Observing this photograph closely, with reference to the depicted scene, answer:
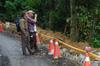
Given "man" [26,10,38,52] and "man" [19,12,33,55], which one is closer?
"man" [19,12,33,55]

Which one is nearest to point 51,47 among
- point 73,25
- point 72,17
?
point 73,25

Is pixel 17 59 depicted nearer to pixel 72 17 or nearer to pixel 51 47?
pixel 51 47

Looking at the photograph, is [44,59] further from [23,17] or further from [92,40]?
[92,40]

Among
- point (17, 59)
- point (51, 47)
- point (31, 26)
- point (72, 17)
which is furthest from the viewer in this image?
point (72, 17)

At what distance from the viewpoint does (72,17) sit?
1831cm

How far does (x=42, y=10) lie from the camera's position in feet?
88.1

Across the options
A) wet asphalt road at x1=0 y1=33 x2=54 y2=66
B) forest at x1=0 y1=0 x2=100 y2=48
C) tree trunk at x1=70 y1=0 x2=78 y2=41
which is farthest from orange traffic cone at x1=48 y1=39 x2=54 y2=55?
tree trunk at x1=70 y1=0 x2=78 y2=41


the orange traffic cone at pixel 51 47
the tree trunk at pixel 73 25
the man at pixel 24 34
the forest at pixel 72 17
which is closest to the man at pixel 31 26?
the man at pixel 24 34

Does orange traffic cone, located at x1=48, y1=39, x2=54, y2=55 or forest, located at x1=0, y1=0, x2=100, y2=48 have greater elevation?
forest, located at x1=0, y1=0, x2=100, y2=48

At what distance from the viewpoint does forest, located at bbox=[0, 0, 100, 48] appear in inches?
723

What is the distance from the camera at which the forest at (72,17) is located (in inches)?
723

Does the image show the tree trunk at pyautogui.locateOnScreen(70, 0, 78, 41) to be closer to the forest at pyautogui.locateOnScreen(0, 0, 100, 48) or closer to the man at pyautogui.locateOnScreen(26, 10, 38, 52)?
the forest at pyautogui.locateOnScreen(0, 0, 100, 48)

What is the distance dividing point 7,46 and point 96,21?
16.9 ft

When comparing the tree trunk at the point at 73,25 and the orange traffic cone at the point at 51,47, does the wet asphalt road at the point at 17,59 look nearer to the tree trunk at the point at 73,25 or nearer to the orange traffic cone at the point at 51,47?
the orange traffic cone at the point at 51,47
